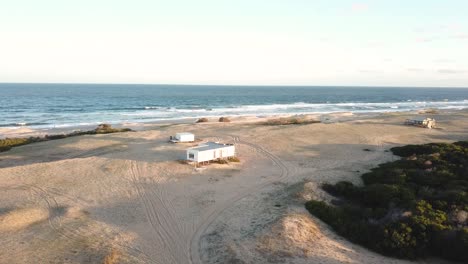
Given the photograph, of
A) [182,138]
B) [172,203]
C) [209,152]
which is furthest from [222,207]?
[182,138]

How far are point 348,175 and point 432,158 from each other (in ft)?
16.0

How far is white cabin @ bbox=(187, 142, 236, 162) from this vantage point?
2028cm

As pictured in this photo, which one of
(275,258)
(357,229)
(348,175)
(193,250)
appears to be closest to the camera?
(275,258)

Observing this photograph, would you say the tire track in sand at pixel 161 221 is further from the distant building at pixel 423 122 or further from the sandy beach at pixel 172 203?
the distant building at pixel 423 122

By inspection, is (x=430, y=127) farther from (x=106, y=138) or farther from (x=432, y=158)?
(x=106, y=138)

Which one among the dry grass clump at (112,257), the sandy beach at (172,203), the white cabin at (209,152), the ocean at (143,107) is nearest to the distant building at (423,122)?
the sandy beach at (172,203)

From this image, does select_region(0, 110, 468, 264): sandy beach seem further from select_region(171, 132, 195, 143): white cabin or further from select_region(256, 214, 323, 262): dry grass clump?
select_region(171, 132, 195, 143): white cabin

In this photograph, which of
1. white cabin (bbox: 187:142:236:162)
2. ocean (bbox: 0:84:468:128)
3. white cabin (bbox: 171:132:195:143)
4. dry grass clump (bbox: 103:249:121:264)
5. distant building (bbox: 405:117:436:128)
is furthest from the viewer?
ocean (bbox: 0:84:468:128)

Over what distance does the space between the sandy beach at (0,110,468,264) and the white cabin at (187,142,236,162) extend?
0.74 meters

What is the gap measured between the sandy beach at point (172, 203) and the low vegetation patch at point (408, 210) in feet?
1.73

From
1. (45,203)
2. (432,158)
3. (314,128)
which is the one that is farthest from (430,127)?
A: (45,203)

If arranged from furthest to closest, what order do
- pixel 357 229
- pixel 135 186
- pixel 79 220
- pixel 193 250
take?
pixel 135 186, pixel 79 220, pixel 357 229, pixel 193 250

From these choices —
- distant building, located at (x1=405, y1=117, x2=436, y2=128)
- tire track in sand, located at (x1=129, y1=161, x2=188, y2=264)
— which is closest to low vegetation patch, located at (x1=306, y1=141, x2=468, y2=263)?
tire track in sand, located at (x1=129, y1=161, x2=188, y2=264)

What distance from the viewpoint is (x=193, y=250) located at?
11.2 m
